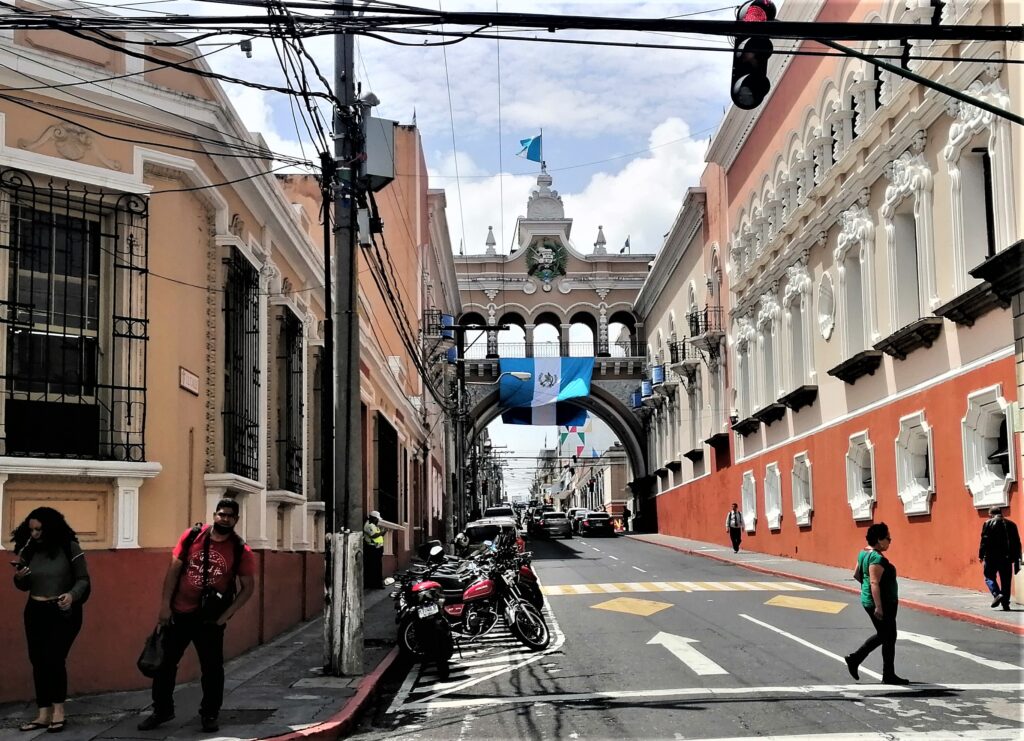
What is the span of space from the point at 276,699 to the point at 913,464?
54.0 ft

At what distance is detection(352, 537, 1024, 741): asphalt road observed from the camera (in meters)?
8.88

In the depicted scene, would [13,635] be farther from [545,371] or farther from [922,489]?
[545,371]

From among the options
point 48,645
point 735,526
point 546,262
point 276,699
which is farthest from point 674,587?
point 546,262

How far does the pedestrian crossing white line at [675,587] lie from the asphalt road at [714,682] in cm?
282

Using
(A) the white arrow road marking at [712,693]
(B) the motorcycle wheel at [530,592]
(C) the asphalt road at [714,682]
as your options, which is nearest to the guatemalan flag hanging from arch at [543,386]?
(C) the asphalt road at [714,682]

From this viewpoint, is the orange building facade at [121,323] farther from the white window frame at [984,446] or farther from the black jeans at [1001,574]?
the white window frame at [984,446]

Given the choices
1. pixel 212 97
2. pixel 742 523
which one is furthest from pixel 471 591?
pixel 742 523

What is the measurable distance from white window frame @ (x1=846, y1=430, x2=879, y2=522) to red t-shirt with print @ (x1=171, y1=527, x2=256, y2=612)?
1920cm

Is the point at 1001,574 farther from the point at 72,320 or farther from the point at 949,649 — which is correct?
the point at 72,320

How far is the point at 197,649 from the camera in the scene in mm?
8719

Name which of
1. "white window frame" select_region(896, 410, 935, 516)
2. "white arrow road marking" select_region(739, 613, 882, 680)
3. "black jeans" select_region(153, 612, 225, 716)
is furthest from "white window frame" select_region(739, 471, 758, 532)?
"black jeans" select_region(153, 612, 225, 716)

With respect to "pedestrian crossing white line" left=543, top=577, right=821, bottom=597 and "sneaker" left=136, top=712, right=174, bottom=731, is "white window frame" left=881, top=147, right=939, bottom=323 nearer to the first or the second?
"pedestrian crossing white line" left=543, top=577, right=821, bottom=597

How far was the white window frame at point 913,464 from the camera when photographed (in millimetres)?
22281

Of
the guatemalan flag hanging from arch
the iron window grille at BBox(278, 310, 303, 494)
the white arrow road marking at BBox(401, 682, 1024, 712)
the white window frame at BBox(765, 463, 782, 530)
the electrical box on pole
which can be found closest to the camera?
the white arrow road marking at BBox(401, 682, 1024, 712)
